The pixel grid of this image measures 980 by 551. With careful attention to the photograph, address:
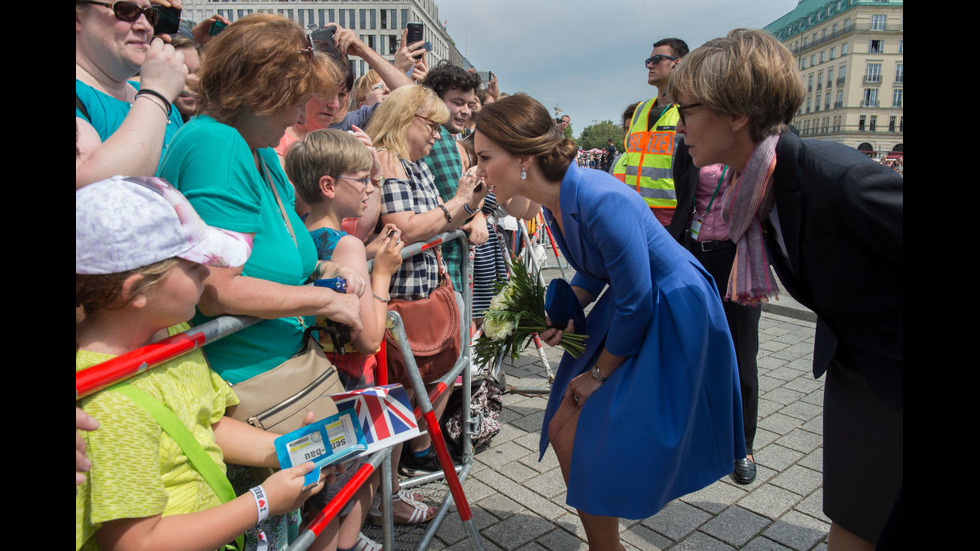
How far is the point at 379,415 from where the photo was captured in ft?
5.57

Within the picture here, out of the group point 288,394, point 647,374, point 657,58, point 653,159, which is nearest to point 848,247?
point 647,374

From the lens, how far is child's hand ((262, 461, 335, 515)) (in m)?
1.38

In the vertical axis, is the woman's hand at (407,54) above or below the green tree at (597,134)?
below

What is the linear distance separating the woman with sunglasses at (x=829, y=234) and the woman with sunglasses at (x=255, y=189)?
4.37ft

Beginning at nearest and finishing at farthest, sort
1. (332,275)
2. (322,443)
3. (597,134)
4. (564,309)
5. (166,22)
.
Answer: (322,443), (332,275), (166,22), (564,309), (597,134)

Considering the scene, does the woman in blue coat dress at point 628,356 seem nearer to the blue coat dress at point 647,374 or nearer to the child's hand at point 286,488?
the blue coat dress at point 647,374

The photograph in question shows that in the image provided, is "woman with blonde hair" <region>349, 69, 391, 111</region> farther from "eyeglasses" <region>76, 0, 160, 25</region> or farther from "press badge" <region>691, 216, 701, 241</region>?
"eyeglasses" <region>76, 0, 160, 25</region>

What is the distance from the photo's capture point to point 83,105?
1929 millimetres

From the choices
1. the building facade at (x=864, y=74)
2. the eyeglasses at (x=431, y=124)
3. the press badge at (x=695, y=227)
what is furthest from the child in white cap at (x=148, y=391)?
the building facade at (x=864, y=74)

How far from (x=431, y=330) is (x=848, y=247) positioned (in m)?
1.84

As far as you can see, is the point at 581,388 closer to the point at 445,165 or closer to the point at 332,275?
the point at 332,275

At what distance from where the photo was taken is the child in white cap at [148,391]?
1.12 metres
